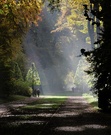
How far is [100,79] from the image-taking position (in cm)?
2081

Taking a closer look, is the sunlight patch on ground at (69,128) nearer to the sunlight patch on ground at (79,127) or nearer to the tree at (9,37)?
the sunlight patch on ground at (79,127)

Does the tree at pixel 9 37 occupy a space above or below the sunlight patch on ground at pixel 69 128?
above

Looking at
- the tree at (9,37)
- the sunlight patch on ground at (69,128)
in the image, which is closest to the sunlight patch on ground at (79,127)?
the sunlight patch on ground at (69,128)

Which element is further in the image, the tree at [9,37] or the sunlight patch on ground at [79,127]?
the tree at [9,37]

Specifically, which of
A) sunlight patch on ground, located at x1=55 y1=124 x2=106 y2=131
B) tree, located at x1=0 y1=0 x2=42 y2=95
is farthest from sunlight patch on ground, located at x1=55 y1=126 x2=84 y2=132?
tree, located at x1=0 y1=0 x2=42 y2=95

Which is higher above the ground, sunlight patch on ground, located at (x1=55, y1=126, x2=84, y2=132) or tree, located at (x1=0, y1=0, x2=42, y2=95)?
tree, located at (x1=0, y1=0, x2=42, y2=95)

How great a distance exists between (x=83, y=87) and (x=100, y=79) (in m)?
56.3

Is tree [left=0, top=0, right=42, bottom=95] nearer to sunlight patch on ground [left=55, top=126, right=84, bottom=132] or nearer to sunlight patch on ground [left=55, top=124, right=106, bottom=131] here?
sunlight patch on ground [left=55, top=124, right=106, bottom=131]

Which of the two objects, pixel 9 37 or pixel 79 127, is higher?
pixel 9 37

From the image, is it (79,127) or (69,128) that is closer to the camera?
(69,128)

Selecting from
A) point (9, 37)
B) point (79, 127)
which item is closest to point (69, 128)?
point (79, 127)

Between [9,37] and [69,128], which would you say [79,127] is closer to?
[69,128]

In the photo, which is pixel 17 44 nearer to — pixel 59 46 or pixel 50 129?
pixel 50 129

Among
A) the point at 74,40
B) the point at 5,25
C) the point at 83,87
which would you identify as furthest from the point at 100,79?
the point at 74,40
